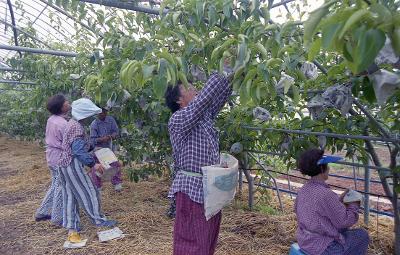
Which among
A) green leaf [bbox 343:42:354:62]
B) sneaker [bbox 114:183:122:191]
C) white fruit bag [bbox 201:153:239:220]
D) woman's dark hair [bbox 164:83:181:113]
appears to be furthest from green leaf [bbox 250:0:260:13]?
sneaker [bbox 114:183:122:191]

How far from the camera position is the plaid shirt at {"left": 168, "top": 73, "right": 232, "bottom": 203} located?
1.92 m

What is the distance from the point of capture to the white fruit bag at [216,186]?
2010mm

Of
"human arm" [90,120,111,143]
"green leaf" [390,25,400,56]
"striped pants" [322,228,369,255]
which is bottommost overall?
"striped pants" [322,228,369,255]

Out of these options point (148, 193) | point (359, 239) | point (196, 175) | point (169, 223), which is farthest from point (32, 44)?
point (359, 239)

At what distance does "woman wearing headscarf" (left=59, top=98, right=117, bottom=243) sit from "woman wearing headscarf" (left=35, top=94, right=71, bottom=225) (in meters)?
0.16

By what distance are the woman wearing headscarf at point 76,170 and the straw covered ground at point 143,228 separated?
257 mm

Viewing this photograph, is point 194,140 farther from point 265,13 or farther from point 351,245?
point 351,245

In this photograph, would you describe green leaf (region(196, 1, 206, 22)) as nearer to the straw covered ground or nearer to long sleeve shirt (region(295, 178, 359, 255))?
long sleeve shirt (region(295, 178, 359, 255))

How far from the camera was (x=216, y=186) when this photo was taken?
6.63ft

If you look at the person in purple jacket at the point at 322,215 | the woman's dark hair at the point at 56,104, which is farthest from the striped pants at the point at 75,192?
the person in purple jacket at the point at 322,215

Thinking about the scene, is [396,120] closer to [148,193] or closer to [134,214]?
[134,214]

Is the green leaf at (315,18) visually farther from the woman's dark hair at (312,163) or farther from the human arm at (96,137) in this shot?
the human arm at (96,137)

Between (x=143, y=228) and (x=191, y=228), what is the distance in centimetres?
205

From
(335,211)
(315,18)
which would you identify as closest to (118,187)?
(335,211)
